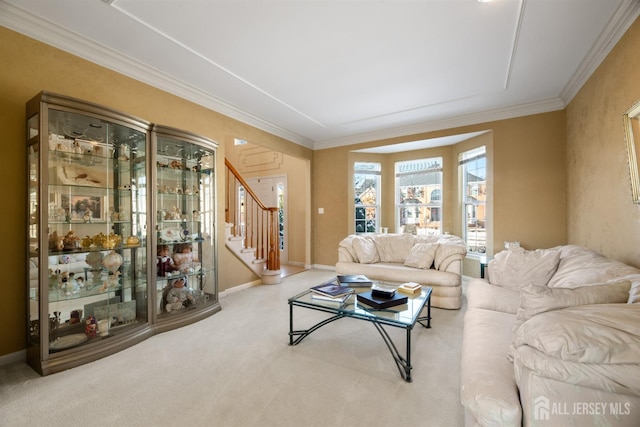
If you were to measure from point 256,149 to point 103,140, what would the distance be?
14.4 ft

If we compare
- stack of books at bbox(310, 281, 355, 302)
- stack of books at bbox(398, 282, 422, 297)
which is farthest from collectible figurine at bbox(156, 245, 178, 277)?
stack of books at bbox(398, 282, 422, 297)

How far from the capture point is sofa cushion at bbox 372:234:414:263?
4.11m

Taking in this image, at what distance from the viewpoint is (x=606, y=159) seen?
251 centimetres

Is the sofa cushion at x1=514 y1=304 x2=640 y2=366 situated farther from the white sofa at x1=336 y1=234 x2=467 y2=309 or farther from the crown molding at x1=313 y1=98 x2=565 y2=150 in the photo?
the crown molding at x1=313 y1=98 x2=565 y2=150

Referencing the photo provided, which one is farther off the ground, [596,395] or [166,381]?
[596,395]

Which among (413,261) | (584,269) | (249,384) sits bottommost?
(249,384)

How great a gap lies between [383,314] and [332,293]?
51 cm

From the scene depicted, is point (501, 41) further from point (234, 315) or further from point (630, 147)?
point (234, 315)

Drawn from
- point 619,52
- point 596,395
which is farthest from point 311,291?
point 619,52

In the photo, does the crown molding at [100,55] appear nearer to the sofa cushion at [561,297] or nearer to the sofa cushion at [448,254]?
the sofa cushion at [448,254]

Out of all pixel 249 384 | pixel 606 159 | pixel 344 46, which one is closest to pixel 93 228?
pixel 249 384

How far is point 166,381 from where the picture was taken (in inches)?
73.7

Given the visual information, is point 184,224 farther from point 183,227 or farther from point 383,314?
point 383,314

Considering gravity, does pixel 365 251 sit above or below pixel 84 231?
below
